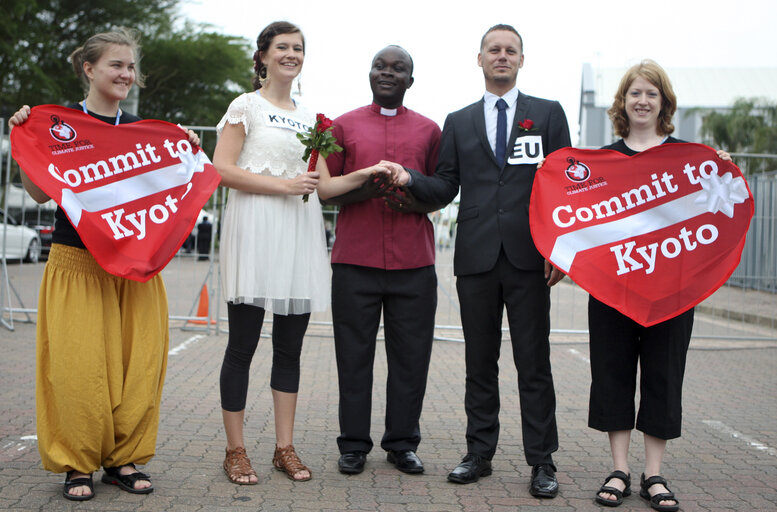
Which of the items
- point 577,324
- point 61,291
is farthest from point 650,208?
→ point 577,324

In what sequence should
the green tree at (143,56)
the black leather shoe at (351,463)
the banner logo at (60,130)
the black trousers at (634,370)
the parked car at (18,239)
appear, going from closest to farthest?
the banner logo at (60,130) < the black trousers at (634,370) < the black leather shoe at (351,463) < the parked car at (18,239) < the green tree at (143,56)

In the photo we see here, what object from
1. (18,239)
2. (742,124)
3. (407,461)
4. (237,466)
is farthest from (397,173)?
(742,124)

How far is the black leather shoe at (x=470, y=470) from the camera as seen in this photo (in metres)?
4.21

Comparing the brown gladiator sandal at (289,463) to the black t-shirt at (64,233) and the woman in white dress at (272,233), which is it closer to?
the woman in white dress at (272,233)

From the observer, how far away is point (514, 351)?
4312 mm

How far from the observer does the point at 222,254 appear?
4234mm

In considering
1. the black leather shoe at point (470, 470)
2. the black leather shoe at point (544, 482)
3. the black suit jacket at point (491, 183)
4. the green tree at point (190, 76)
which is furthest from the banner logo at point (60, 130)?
the green tree at point (190, 76)

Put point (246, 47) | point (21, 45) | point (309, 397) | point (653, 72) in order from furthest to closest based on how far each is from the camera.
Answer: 1. point (246, 47)
2. point (21, 45)
3. point (309, 397)
4. point (653, 72)

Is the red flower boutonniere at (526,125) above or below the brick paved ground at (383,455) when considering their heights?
above

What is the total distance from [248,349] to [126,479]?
2.87 feet

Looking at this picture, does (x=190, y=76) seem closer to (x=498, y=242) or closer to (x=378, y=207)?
(x=378, y=207)

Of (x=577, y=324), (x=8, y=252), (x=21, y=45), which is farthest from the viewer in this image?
(x=21, y=45)

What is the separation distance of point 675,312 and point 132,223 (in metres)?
2.67

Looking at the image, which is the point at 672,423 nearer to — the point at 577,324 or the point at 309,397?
the point at 309,397
